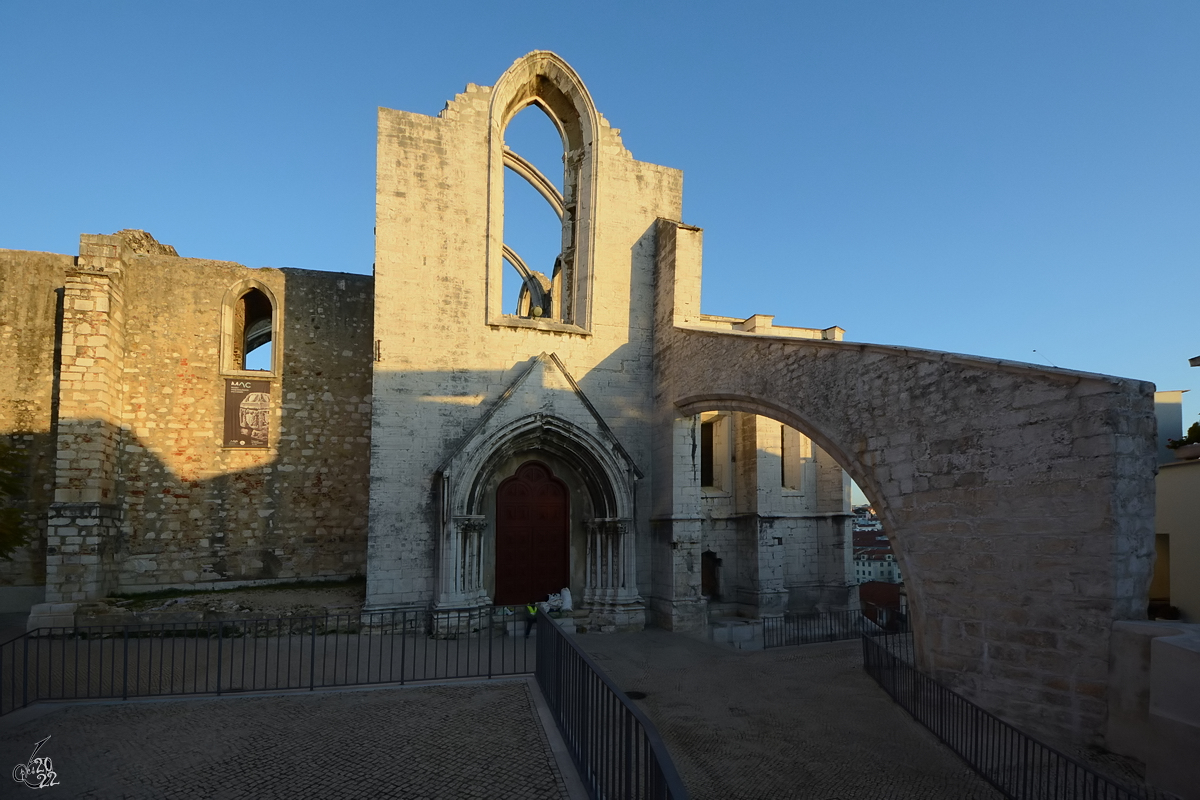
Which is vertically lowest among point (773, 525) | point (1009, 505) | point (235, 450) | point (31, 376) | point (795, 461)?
point (773, 525)

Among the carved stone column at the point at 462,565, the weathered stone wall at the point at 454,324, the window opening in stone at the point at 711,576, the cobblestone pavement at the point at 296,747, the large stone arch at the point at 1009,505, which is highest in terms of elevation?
the weathered stone wall at the point at 454,324

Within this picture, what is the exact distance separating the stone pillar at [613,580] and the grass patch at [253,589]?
4767 mm

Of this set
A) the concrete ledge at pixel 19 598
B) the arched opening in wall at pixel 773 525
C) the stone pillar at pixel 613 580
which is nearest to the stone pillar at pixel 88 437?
the concrete ledge at pixel 19 598

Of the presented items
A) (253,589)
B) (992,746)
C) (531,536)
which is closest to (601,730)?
(992,746)

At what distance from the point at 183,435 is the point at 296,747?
9.77m

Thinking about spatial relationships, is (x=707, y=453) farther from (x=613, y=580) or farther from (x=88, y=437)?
(x=88, y=437)

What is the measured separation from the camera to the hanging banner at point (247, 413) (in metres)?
13.8

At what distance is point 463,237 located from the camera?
1312cm

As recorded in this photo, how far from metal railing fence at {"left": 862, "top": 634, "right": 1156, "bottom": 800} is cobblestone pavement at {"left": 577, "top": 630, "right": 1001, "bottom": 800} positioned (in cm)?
14

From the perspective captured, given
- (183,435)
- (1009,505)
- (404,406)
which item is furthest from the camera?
(183,435)

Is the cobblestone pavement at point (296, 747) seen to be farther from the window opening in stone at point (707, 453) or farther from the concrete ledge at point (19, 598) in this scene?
the window opening in stone at point (707, 453)

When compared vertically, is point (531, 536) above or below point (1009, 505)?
below

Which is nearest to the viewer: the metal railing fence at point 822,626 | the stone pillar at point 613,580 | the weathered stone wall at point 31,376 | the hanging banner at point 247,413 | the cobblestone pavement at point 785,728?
the cobblestone pavement at point 785,728

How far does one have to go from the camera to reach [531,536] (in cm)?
1357
